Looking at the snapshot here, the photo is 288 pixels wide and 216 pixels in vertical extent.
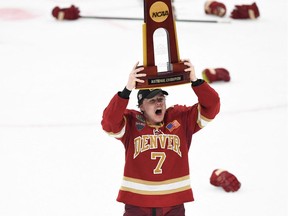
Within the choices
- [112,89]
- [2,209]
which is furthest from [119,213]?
[112,89]

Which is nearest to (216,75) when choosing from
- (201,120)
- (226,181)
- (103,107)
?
(103,107)

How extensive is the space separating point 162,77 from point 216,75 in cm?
260

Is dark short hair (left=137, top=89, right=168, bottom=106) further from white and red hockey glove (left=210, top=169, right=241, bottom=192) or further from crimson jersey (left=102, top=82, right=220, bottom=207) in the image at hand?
white and red hockey glove (left=210, top=169, right=241, bottom=192)

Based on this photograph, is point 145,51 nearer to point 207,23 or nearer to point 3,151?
point 3,151

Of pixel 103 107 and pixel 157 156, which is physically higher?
pixel 103 107

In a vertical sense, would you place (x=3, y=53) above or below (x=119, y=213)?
above

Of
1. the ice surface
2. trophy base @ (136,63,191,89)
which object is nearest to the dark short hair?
trophy base @ (136,63,191,89)

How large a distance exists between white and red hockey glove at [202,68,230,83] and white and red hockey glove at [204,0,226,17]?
1.81 m

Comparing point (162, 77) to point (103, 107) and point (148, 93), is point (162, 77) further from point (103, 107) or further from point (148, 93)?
point (103, 107)

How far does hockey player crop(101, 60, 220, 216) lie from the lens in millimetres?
2598

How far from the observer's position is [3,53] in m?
5.71

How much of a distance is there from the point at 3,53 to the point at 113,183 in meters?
2.42

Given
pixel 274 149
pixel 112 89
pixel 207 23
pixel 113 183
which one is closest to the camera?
pixel 113 183

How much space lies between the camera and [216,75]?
16.5 ft
